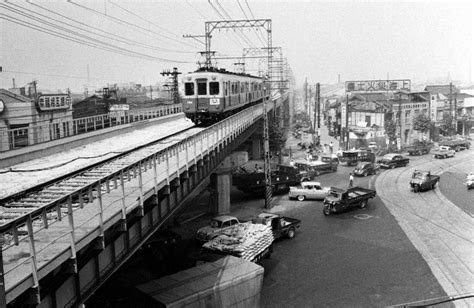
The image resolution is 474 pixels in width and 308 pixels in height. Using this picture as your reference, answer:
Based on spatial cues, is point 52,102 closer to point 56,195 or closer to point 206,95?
point 206,95

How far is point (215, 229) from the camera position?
77.2ft

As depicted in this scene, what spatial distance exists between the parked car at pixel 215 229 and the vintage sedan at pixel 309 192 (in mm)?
9468

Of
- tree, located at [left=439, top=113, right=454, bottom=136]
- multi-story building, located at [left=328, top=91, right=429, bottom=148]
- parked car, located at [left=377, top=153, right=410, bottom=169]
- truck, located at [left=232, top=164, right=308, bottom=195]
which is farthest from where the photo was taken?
tree, located at [left=439, top=113, right=454, bottom=136]

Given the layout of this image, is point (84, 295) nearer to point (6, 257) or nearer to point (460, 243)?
point (6, 257)

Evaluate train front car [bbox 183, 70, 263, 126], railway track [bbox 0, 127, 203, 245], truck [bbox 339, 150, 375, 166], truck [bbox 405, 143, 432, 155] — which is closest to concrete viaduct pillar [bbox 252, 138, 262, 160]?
truck [bbox 339, 150, 375, 166]

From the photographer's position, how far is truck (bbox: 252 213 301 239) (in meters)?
23.8

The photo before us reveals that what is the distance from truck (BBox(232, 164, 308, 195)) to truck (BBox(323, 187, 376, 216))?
5834mm

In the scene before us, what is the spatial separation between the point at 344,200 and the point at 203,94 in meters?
10.5

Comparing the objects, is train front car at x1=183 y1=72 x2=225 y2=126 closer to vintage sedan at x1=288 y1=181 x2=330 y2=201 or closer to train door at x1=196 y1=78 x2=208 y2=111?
train door at x1=196 y1=78 x2=208 y2=111

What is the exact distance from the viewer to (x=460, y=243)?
23.5 m

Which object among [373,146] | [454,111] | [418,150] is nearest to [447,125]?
[454,111]

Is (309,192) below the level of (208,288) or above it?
below

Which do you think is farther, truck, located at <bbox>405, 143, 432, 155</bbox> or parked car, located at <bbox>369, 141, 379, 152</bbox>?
parked car, located at <bbox>369, 141, 379, 152</bbox>

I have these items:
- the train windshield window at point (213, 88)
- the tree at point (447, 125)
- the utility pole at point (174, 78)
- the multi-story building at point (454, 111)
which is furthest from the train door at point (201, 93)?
the tree at point (447, 125)
